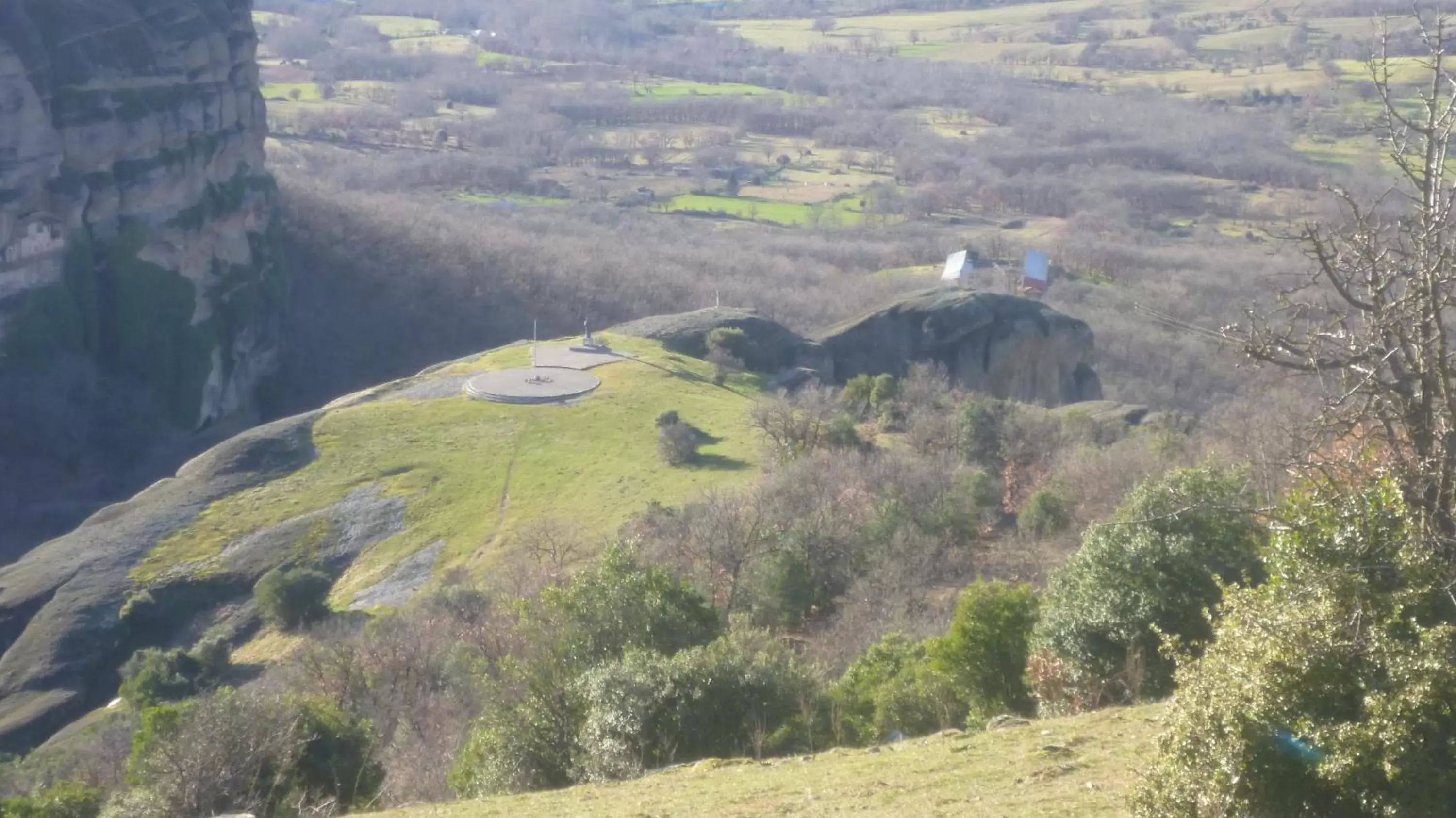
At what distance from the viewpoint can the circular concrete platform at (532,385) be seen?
5012 cm

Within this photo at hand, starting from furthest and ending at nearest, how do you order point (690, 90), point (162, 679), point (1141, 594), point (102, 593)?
point (690, 90) → point (102, 593) → point (162, 679) → point (1141, 594)

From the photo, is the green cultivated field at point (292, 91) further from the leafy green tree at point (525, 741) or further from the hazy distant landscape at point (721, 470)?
the leafy green tree at point (525, 741)

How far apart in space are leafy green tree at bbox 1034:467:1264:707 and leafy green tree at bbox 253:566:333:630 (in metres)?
23.3

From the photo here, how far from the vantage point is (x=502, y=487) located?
42.8m

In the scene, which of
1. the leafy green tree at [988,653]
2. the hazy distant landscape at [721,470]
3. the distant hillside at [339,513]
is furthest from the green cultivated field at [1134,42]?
the leafy green tree at [988,653]

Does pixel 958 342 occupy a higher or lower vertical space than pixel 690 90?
lower

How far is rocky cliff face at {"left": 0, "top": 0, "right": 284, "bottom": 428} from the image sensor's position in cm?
6556

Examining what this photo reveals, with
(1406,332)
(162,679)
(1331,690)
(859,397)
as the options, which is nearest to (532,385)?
(859,397)

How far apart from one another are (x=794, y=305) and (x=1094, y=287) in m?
18.2

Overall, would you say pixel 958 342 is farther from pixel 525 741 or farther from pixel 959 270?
pixel 525 741

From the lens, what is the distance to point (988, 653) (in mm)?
20719

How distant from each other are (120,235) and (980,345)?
4216 centimetres

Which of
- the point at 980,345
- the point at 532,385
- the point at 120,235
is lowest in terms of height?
the point at 980,345

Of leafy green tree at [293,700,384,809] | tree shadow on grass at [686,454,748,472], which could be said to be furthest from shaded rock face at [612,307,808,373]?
leafy green tree at [293,700,384,809]
